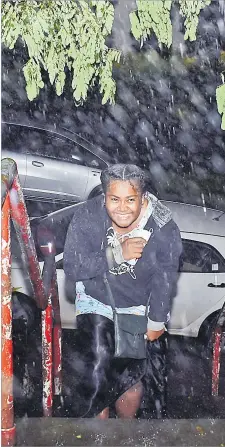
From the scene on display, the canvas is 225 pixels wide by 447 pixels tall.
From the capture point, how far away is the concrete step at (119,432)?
2674mm

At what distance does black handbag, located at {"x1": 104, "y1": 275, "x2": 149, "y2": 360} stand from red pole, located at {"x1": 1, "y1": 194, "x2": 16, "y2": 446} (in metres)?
1.09

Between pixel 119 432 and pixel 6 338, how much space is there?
0.78 meters

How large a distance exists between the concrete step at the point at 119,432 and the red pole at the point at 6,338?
23 centimetres

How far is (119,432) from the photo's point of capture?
108 inches

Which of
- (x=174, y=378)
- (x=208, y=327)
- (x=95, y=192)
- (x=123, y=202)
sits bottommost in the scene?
(x=174, y=378)

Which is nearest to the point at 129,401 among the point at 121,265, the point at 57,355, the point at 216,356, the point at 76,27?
the point at 121,265

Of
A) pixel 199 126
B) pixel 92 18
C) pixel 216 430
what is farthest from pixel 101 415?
pixel 199 126

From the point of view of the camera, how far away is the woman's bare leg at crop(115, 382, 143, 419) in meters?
3.69

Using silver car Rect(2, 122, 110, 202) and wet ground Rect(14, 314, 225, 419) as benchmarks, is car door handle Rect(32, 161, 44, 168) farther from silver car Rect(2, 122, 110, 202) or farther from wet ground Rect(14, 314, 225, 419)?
wet ground Rect(14, 314, 225, 419)

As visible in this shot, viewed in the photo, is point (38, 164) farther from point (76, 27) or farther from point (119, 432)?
point (119, 432)

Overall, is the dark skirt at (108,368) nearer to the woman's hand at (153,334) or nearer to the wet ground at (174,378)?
the woman's hand at (153,334)

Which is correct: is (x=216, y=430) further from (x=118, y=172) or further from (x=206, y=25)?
(x=206, y=25)

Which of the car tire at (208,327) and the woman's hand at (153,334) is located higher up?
the car tire at (208,327)

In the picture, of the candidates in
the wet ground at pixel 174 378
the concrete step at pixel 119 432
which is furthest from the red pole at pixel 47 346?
the concrete step at pixel 119 432
